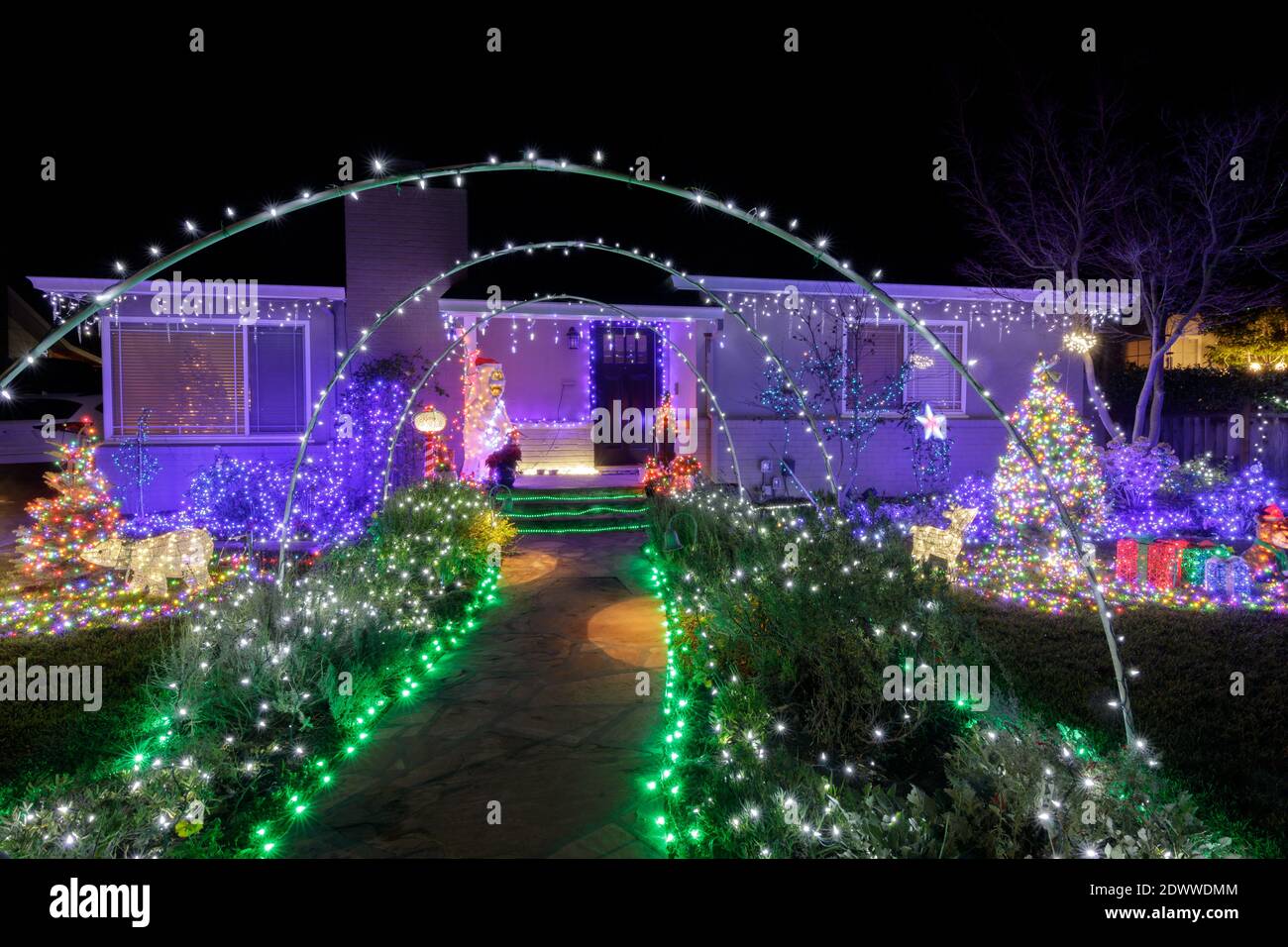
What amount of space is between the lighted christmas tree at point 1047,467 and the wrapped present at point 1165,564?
0.91 metres

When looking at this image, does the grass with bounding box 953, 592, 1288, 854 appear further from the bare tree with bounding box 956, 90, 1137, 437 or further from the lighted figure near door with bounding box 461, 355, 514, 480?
the lighted figure near door with bounding box 461, 355, 514, 480

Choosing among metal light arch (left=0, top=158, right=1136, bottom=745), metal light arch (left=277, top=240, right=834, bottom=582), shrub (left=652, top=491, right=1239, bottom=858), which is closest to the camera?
shrub (left=652, top=491, right=1239, bottom=858)

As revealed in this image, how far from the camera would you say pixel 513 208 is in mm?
16266

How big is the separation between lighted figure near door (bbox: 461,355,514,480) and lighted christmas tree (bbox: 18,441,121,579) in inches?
207

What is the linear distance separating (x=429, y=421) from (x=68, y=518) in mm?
4736

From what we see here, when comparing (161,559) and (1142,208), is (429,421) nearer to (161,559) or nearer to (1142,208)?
(161,559)

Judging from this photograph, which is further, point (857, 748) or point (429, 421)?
point (429, 421)

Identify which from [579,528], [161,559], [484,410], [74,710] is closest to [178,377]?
[484,410]

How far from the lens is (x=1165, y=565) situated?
782cm

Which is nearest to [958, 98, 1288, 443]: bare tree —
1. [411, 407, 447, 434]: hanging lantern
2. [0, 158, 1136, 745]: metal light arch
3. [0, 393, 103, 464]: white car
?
[411, 407, 447, 434]: hanging lantern

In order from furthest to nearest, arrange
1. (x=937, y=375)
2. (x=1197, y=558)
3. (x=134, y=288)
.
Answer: (x=937, y=375), (x=134, y=288), (x=1197, y=558)

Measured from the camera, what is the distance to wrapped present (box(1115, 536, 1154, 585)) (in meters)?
8.03

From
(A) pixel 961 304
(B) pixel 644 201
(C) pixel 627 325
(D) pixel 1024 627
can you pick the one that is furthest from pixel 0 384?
(B) pixel 644 201

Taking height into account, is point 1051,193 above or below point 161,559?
above
